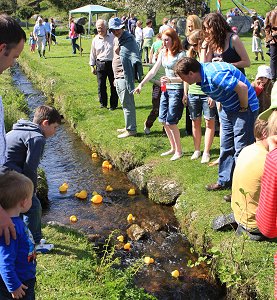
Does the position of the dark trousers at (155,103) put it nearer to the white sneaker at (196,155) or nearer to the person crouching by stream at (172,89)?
the person crouching by stream at (172,89)

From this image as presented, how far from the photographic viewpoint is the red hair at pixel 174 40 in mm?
7062

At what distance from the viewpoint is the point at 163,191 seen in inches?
273

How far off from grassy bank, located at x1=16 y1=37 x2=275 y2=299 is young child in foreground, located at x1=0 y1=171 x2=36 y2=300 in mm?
1815

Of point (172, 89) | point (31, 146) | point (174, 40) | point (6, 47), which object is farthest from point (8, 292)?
point (174, 40)

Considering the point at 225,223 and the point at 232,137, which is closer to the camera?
the point at 225,223

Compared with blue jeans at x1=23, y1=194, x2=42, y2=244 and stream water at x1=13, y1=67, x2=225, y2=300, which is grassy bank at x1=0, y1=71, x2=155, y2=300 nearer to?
blue jeans at x1=23, y1=194, x2=42, y2=244

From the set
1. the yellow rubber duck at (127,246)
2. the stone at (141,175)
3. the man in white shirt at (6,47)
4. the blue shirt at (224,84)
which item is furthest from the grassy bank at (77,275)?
the blue shirt at (224,84)

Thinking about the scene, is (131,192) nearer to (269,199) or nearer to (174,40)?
(174,40)

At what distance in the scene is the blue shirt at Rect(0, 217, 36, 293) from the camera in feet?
10.3

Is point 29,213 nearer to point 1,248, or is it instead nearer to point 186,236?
point 1,248

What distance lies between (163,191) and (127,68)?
269 centimetres

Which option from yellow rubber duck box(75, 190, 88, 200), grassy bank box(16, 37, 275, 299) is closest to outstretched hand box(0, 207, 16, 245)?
grassy bank box(16, 37, 275, 299)

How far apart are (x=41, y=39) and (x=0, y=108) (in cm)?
2196

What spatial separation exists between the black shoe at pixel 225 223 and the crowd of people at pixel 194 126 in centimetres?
1
